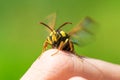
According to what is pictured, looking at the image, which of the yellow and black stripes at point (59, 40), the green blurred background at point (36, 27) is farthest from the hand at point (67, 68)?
the green blurred background at point (36, 27)

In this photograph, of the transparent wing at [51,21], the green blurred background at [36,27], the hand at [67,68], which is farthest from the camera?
the green blurred background at [36,27]

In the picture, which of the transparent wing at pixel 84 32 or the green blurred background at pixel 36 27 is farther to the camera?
the green blurred background at pixel 36 27

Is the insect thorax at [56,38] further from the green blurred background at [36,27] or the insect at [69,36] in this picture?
the green blurred background at [36,27]

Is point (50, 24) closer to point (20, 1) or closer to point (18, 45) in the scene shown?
point (18, 45)

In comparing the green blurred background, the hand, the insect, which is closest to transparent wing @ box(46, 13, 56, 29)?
the insect

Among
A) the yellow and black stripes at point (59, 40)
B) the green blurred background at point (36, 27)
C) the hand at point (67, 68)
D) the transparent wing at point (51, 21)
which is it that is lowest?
the green blurred background at point (36, 27)
